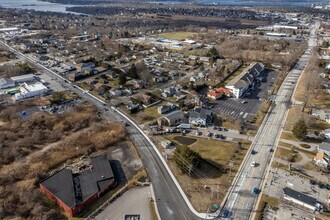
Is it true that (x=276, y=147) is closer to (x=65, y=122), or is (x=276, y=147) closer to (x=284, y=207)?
(x=284, y=207)

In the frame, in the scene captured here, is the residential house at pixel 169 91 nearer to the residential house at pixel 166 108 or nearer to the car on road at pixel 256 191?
the residential house at pixel 166 108

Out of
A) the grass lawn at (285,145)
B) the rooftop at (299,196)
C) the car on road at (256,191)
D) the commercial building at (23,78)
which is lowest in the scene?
the car on road at (256,191)

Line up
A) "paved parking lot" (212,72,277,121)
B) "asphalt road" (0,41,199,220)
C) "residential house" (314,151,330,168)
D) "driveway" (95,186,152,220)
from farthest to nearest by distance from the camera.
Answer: "paved parking lot" (212,72,277,121)
"residential house" (314,151,330,168)
"asphalt road" (0,41,199,220)
"driveway" (95,186,152,220)

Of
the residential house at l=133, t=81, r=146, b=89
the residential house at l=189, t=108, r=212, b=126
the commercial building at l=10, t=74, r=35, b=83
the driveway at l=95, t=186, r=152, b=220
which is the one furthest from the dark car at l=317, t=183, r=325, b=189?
the commercial building at l=10, t=74, r=35, b=83

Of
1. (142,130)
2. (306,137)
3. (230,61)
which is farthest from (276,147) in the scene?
(230,61)

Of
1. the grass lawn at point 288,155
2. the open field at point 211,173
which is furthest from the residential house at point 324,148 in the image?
the open field at point 211,173

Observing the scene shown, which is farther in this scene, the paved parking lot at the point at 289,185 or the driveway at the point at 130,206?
the paved parking lot at the point at 289,185

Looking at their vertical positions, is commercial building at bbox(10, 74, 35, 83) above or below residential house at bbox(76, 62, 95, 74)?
below

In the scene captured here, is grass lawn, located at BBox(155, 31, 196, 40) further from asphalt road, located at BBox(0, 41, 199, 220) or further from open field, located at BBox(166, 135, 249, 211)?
open field, located at BBox(166, 135, 249, 211)
